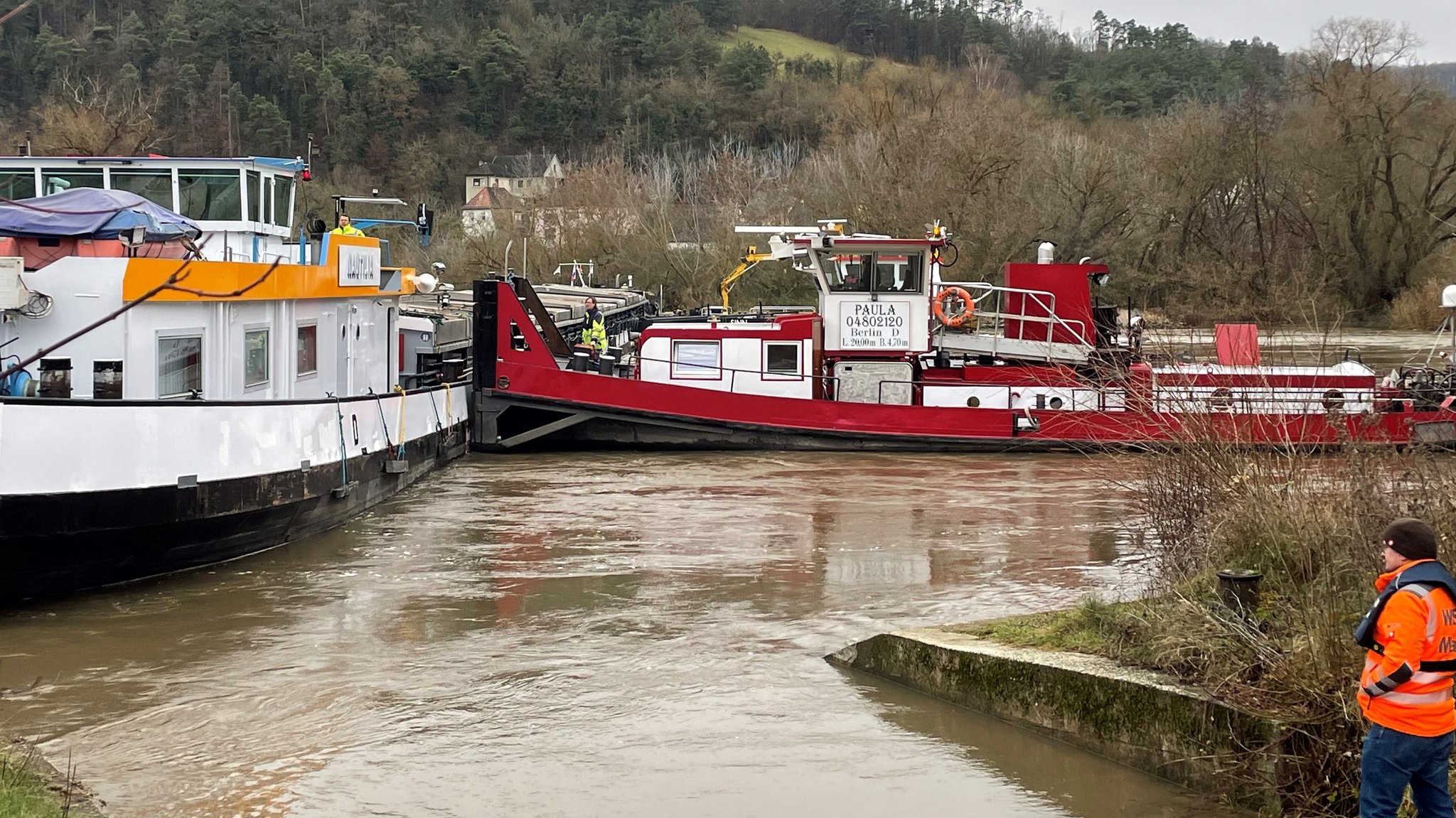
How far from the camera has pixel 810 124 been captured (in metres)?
95.6

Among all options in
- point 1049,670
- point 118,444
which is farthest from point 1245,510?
point 118,444

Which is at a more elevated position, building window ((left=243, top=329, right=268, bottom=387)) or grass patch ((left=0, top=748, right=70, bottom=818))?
building window ((left=243, top=329, right=268, bottom=387))

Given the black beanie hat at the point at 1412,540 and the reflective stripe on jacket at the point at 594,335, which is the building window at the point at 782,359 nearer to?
the reflective stripe on jacket at the point at 594,335

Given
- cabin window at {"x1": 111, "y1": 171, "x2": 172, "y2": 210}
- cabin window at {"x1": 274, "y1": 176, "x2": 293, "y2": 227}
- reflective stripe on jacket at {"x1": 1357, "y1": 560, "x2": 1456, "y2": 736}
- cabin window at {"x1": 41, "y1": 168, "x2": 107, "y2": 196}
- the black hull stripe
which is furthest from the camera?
cabin window at {"x1": 274, "y1": 176, "x2": 293, "y2": 227}

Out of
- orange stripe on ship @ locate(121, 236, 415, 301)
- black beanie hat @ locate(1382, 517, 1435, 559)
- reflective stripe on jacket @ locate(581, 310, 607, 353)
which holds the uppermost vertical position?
orange stripe on ship @ locate(121, 236, 415, 301)

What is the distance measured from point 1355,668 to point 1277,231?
4529 centimetres

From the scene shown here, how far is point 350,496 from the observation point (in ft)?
50.4

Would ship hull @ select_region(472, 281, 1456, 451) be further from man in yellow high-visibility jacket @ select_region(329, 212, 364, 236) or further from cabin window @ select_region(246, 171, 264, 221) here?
cabin window @ select_region(246, 171, 264, 221)

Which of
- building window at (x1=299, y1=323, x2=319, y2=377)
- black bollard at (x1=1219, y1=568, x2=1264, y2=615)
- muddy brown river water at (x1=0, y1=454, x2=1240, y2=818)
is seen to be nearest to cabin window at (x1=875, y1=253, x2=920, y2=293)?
muddy brown river water at (x1=0, y1=454, x2=1240, y2=818)

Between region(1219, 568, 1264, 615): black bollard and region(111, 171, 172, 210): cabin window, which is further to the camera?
region(111, 171, 172, 210): cabin window

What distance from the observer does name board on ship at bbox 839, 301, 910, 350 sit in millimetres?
21688

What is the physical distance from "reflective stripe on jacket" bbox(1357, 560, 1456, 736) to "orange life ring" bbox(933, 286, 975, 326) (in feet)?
54.3

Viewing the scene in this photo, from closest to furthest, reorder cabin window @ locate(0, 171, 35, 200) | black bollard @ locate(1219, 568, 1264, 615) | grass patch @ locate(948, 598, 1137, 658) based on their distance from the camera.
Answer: black bollard @ locate(1219, 568, 1264, 615) → grass patch @ locate(948, 598, 1137, 658) → cabin window @ locate(0, 171, 35, 200)

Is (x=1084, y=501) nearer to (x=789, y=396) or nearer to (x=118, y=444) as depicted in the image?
(x=789, y=396)
